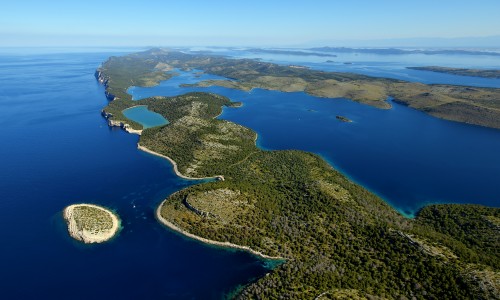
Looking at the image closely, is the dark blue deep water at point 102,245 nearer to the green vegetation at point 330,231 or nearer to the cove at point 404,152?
the green vegetation at point 330,231

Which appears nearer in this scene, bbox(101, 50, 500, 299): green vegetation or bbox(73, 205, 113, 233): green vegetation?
bbox(101, 50, 500, 299): green vegetation

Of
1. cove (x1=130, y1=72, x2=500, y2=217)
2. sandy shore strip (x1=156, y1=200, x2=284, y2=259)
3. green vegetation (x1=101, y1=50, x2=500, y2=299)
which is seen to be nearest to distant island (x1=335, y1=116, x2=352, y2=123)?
cove (x1=130, y1=72, x2=500, y2=217)

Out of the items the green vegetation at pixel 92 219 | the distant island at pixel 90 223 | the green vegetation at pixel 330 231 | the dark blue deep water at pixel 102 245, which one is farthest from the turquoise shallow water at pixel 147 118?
the green vegetation at pixel 92 219

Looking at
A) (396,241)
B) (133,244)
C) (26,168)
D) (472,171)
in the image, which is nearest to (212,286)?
(133,244)

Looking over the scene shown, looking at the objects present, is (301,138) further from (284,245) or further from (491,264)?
(491,264)

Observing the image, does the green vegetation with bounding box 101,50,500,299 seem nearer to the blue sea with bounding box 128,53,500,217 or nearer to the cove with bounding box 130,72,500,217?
the blue sea with bounding box 128,53,500,217

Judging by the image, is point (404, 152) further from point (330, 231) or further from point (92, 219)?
point (92, 219)

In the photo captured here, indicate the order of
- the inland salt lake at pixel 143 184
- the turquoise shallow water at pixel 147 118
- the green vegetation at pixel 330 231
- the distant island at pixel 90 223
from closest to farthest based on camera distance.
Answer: the green vegetation at pixel 330 231
the inland salt lake at pixel 143 184
the distant island at pixel 90 223
the turquoise shallow water at pixel 147 118
